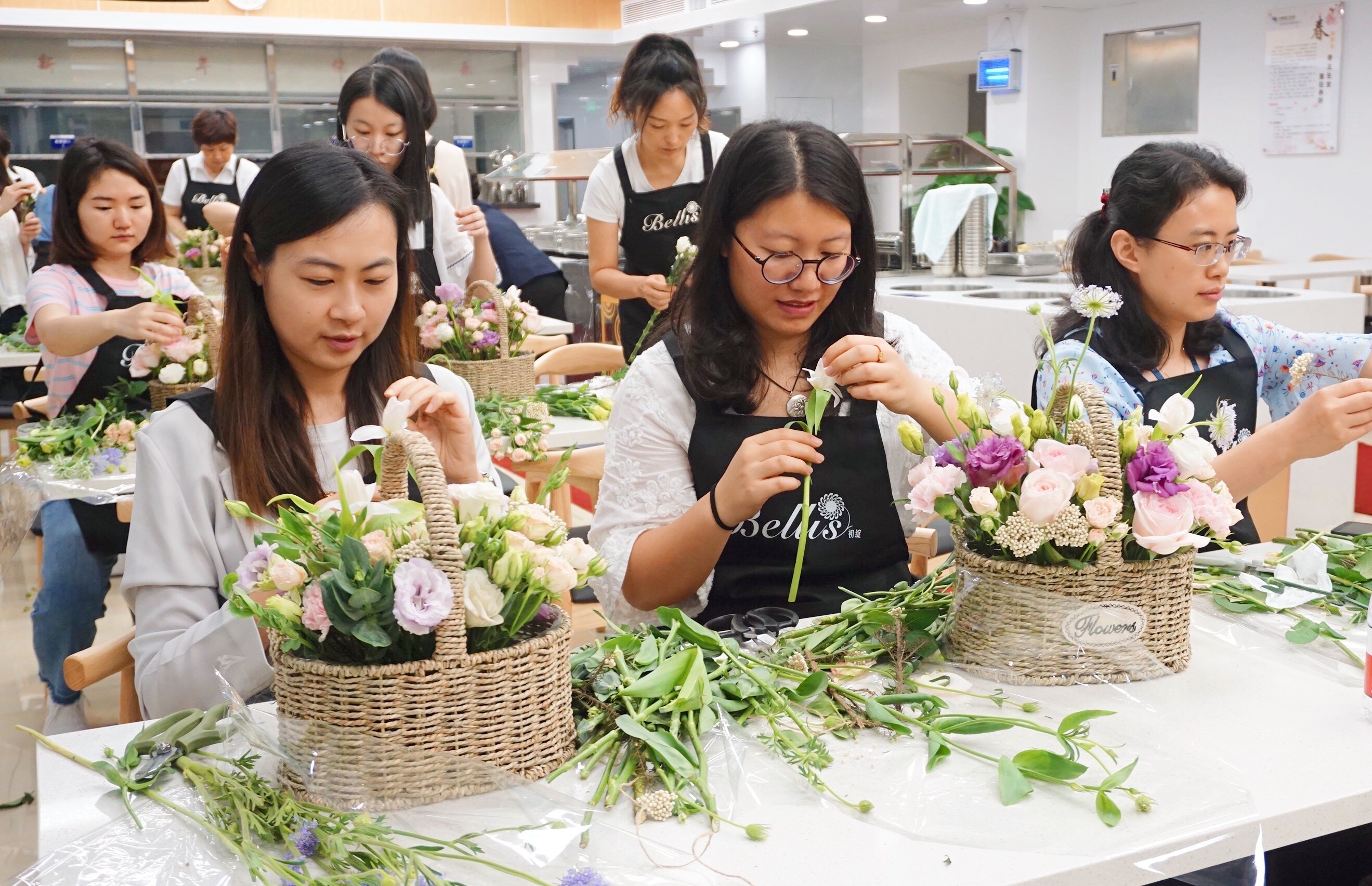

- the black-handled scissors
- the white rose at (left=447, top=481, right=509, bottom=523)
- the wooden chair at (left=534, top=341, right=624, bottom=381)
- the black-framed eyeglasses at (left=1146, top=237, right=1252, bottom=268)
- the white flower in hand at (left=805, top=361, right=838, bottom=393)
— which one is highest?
the black-framed eyeglasses at (left=1146, top=237, right=1252, bottom=268)

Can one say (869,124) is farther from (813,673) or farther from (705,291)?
(813,673)

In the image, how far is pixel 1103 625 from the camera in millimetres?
1360

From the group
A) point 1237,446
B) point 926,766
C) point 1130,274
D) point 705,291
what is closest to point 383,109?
point 705,291

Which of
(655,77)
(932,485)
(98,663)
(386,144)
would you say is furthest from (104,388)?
(932,485)

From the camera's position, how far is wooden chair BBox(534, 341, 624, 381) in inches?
155

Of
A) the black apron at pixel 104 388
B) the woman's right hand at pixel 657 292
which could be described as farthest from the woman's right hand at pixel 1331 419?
the black apron at pixel 104 388

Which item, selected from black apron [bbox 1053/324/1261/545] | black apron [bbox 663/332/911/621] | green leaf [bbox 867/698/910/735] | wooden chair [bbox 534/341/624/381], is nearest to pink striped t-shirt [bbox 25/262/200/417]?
wooden chair [bbox 534/341/624/381]

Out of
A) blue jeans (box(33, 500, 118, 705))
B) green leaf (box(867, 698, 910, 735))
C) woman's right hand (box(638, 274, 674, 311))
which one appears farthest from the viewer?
woman's right hand (box(638, 274, 674, 311))

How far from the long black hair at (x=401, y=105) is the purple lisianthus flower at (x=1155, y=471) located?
2190 millimetres

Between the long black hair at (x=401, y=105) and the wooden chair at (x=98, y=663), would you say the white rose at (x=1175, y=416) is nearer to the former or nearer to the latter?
the wooden chair at (x=98, y=663)

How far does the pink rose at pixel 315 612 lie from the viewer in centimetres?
106

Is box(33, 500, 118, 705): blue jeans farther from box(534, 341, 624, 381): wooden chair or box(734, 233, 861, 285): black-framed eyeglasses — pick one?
box(734, 233, 861, 285): black-framed eyeglasses

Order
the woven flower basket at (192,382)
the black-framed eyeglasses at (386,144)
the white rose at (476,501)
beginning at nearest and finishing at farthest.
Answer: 1. the white rose at (476,501)
2. the woven flower basket at (192,382)
3. the black-framed eyeglasses at (386,144)

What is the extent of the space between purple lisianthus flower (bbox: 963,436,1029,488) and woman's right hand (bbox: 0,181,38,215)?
5281 mm
